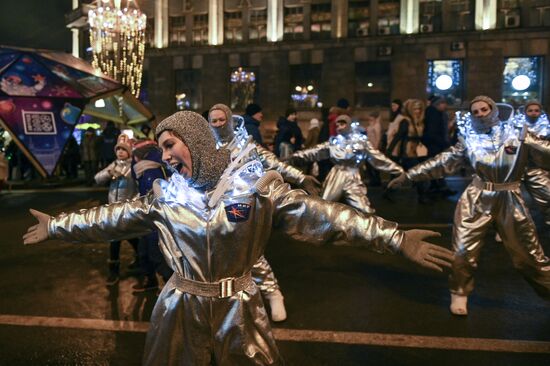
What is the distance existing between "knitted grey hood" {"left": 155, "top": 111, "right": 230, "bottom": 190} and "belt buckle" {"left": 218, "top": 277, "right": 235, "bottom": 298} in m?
0.44

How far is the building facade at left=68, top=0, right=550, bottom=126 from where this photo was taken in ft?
83.8

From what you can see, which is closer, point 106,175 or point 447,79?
point 106,175


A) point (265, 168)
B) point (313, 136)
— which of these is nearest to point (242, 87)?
point (313, 136)

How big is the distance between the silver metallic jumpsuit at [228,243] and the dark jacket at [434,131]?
8982 millimetres

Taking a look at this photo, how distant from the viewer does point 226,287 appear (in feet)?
8.01

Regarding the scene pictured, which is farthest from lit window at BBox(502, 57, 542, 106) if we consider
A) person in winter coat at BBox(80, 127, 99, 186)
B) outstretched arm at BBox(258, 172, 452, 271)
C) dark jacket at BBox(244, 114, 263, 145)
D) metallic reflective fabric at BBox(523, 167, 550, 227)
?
outstretched arm at BBox(258, 172, 452, 271)

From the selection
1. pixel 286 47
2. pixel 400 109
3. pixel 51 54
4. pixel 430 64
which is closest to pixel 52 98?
pixel 51 54

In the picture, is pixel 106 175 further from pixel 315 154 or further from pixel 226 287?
pixel 226 287

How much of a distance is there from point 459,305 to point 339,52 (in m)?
24.3

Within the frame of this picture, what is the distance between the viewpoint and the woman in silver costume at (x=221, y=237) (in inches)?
94.3

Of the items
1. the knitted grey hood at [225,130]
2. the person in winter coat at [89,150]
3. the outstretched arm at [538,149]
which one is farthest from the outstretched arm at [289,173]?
the person in winter coat at [89,150]

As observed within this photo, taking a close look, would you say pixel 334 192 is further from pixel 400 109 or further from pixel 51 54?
pixel 51 54

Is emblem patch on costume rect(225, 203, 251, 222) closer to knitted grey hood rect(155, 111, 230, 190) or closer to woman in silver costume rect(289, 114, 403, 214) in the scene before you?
knitted grey hood rect(155, 111, 230, 190)

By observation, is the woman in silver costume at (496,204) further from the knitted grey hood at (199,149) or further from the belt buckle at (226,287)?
the knitted grey hood at (199,149)
